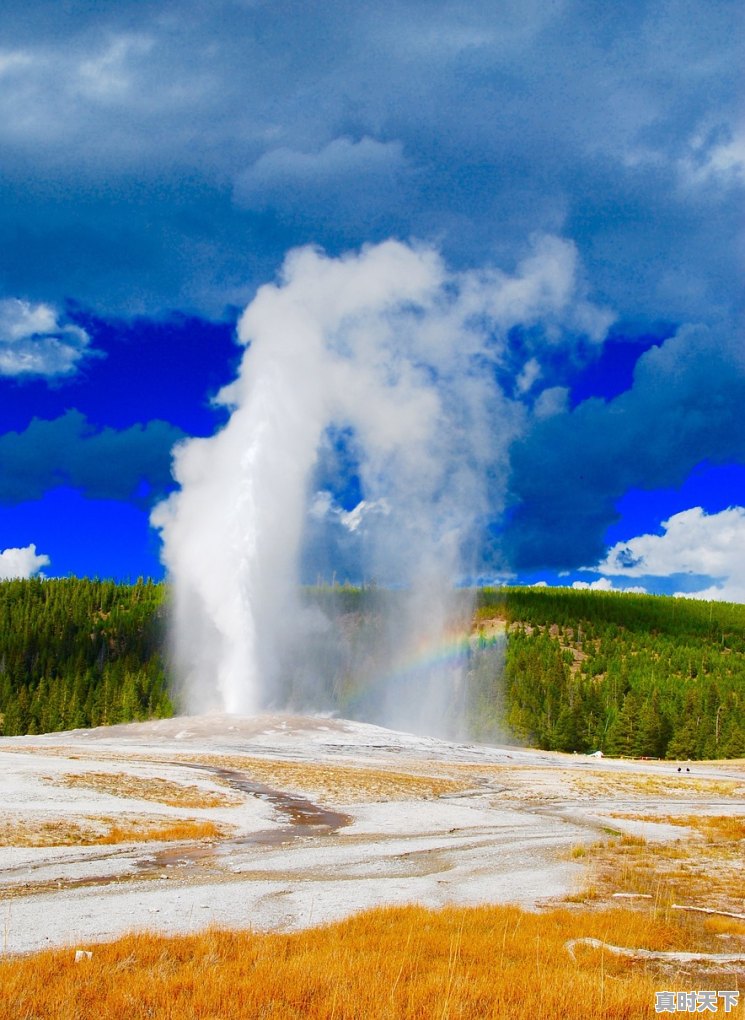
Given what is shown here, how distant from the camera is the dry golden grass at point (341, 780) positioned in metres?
39.7

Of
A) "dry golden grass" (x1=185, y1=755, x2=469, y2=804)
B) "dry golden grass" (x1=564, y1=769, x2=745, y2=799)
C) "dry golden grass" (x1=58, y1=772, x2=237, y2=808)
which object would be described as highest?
"dry golden grass" (x1=58, y1=772, x2=237, y2=808)

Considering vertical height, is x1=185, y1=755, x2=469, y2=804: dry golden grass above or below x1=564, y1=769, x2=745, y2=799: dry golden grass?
above

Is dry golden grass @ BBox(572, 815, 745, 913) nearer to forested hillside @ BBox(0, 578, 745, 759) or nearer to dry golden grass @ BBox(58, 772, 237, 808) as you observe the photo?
dry golden grass @ BBox(58, 772, 237, 808)

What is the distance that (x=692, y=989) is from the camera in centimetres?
1065

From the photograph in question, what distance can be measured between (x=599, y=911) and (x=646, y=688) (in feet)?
419

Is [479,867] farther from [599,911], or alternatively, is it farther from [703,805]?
[703,805]

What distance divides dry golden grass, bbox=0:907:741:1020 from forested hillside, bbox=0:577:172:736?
10249 centimetres

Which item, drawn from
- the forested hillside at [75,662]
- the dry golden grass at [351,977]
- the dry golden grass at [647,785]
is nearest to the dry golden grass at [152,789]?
the dry golden grass at [351,977]

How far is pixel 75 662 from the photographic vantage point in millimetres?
142000

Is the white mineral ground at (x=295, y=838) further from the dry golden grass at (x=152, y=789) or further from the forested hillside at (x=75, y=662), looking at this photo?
the forested hillside at (x=75, y=662)

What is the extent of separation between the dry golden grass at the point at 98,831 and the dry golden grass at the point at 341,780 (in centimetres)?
1169

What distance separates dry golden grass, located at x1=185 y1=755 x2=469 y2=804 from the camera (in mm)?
39656

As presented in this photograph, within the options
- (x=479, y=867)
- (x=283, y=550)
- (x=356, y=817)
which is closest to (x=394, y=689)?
(x=283, y=550)

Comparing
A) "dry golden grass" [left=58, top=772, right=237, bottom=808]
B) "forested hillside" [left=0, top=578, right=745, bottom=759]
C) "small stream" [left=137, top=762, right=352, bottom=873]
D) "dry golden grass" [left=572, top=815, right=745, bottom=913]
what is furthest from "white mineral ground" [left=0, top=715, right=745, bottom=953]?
"forested hillside" [left=0, top=578, right=745, bottom=759]
